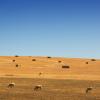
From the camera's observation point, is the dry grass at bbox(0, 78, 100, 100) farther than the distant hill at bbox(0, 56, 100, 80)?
No

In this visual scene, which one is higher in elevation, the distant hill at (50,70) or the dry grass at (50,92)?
the distant hill at (50,70)

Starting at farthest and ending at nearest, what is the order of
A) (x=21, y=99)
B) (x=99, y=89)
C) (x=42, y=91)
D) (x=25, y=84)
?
(x=25, y=84), (x=99, y=89), (x=42, y=91), (x=21, y=99)

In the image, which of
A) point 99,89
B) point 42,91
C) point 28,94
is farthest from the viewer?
point 99,89

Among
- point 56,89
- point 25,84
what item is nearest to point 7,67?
point 25,84

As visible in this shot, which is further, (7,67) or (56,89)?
(7,67)

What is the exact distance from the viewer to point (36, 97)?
37.5 m

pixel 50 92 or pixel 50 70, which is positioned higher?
pixel 50 70

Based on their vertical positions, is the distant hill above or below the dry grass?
above

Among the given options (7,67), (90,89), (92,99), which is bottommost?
(92,99)

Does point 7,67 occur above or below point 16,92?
above

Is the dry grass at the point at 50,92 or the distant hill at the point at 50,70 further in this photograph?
the distant hill at the point at 50,70

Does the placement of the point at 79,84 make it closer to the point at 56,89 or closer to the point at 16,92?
the point at 56,89

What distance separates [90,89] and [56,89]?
4.74 metres

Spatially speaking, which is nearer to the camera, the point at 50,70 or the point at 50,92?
the point at 50,92
